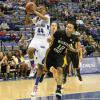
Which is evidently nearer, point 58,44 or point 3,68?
point 58,44

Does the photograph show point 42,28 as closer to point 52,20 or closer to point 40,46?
point 40,46

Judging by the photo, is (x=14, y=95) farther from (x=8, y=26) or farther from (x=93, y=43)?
(x=93, y=43)

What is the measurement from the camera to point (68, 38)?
31.1 ft

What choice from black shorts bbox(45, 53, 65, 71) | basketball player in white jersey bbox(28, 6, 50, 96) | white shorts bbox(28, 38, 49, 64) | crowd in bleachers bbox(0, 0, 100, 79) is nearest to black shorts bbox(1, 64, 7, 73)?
crowd in bleachers bbox(0, 0, 100, 79)

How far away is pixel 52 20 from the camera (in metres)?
22.1

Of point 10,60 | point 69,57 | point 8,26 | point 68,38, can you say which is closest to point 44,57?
point 68,38

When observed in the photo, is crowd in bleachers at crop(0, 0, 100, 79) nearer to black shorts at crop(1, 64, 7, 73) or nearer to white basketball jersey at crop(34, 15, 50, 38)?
black shorts at crop(1, 64, 7, 73)

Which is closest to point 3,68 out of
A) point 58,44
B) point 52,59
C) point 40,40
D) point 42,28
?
point 40,40

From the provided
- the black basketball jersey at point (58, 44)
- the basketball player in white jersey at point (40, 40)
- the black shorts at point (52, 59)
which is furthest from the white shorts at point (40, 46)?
the black basketball jersey at point (58, 44)

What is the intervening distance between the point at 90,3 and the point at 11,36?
9.98 meters

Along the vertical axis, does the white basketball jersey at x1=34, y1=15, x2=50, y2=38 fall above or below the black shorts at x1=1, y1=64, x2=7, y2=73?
above

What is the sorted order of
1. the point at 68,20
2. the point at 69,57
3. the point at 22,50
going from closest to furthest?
the point at 69,57 → the point at 22,50 → the point at 68,20

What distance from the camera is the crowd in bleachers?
1700cm

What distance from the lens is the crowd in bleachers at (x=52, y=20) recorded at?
17.0 meters
